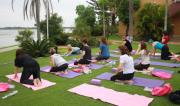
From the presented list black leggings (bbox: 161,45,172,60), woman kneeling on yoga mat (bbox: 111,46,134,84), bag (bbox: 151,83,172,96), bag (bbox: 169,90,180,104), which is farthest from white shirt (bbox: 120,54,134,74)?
black leggings (bbox: 161,45,172,60)

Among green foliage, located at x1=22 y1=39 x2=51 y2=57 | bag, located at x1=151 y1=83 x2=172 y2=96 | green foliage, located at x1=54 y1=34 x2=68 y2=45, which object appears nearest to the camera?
bag, located at x1=151 y1=83 x2=172 y2=96

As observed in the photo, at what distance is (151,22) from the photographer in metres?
20.5

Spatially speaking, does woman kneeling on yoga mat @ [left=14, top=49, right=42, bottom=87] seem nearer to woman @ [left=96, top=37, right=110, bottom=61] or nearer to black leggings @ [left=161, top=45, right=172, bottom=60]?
woman @ [left=96, top=37, right=110, bottom=61]

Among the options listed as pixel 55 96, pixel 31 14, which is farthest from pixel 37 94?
pixel 31 14

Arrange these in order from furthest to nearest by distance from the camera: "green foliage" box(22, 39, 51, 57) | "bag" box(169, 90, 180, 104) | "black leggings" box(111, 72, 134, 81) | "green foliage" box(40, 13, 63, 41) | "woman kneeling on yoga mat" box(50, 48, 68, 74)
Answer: "green foliage" box(40, 13, 63, 41), "green foliage" box(22, 39, 51, 57), "woman kneeling on yoga mat" box(50, 48, 68, 74), "black leggings" box(111, 72, 134, 81), "bag" box(169, 90, 180, 104)

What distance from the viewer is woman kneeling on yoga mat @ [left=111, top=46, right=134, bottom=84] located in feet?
20.6

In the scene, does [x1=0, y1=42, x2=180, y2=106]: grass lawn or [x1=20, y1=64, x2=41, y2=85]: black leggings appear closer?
[x1=0, y1=42, x2=180, y2=106]: grass lawn

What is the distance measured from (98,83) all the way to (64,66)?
187cm

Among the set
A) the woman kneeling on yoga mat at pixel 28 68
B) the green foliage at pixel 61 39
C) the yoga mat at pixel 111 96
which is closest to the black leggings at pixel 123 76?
the yoga mat at pixel 111 96

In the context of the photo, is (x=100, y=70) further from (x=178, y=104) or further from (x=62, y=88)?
(x=178, y=104)

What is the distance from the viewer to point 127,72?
6.42 metres

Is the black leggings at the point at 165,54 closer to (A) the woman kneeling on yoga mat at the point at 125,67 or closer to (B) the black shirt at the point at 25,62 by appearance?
(A) the woman kneeling on yoga mat at the point at 125,67

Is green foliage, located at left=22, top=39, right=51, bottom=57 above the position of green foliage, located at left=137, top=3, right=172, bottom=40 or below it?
below

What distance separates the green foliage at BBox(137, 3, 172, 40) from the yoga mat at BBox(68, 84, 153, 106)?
15682 millimetres
